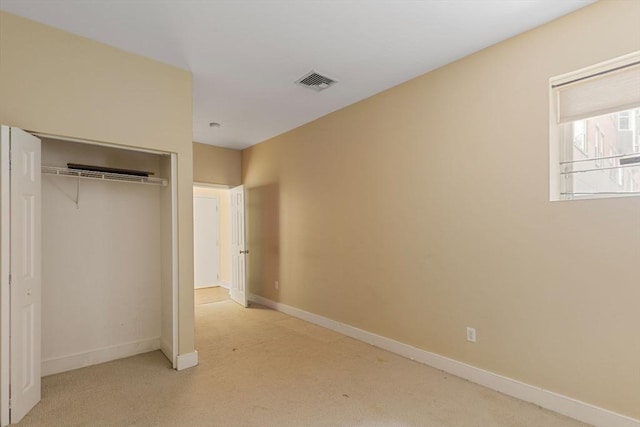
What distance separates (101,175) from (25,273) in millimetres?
1099

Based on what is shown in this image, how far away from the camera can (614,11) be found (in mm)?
2150

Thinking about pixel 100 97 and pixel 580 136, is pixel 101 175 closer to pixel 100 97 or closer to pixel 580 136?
pixel 100 97

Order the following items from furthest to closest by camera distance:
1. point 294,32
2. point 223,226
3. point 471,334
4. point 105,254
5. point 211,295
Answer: point 223,226
point 211,295
point 105,254
point 471,334
point 294,32

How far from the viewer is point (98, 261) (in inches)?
131

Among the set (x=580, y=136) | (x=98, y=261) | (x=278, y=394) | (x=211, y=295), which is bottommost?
(x=211, y=295)

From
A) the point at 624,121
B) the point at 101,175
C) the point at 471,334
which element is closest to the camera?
the point at 624,121

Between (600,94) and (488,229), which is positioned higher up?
(600,94)

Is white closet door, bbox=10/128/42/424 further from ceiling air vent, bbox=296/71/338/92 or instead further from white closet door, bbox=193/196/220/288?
white closet door, bbox=193/196/220/288

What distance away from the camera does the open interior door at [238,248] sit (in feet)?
18.3

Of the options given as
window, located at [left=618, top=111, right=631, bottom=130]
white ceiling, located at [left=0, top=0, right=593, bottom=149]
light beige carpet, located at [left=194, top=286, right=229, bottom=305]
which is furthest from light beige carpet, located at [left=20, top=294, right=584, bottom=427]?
white ceiling, located at [left=0, top=0, right=593, bottom=149]

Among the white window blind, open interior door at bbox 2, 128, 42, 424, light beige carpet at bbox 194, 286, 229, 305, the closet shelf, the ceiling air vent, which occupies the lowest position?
light beige carpet at bbox 194, 286, 229, 305

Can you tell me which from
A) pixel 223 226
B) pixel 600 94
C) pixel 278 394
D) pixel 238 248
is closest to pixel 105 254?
pixel 278 394

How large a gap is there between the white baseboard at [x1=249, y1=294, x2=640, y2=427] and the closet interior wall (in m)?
2.44

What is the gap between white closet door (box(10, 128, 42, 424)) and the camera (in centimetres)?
221
